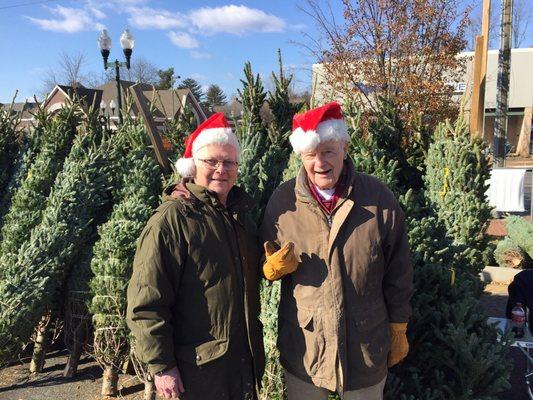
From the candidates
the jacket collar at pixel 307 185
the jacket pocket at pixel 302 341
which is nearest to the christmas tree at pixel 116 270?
the jacket pocket at pixel 302 341

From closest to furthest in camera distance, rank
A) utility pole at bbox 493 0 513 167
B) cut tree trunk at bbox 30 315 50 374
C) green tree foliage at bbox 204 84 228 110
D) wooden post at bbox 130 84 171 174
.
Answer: wooden post at bbox 130 84 171 174 → cut tree trunk at bbox 30 315 50 374 → utility pole at bbox 493 0 513 167 → green tree foliage at bbox 204 84 228 110

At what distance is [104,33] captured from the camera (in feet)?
47.0

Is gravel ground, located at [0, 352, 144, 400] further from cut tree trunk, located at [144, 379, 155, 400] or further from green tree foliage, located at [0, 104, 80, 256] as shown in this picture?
green tree foliage, located at [0, 104, 80, 256]

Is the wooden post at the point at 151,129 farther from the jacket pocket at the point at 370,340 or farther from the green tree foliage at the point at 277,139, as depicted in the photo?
the jacket pocket at the point at 370,340

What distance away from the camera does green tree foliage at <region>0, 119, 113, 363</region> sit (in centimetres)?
409

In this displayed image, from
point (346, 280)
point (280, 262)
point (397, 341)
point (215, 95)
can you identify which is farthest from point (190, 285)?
point (215, 95)

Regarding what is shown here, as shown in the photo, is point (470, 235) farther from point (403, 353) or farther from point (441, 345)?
point (403, 353)

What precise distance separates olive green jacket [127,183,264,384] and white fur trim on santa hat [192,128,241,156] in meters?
0.24

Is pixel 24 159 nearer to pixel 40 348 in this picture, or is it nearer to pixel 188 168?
pixel 40 348

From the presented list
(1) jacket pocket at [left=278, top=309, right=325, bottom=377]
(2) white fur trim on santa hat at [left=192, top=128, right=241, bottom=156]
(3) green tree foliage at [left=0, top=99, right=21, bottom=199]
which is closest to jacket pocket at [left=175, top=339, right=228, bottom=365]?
(1) jacket pocket at [left=278, top=309, right=325, bottom=377]

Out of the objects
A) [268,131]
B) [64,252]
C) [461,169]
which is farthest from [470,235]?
[64,252]

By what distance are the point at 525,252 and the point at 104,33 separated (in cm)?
1299

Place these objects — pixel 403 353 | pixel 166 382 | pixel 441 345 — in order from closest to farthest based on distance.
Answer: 1. pixel 166 382
2. pixel 403 353
3. pixel 441 345

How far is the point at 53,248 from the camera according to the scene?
423 cm
